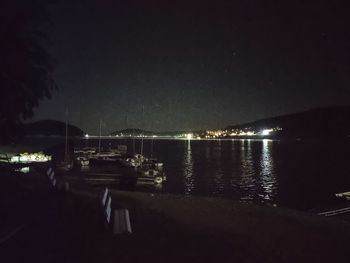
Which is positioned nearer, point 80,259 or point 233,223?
point 80,259

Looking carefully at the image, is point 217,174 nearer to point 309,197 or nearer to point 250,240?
point 309,197

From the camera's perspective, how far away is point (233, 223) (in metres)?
12.6

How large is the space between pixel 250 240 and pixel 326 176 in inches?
2661

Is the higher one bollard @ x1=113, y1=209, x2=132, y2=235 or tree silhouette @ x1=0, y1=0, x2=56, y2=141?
tree silhouette @ x1=0, y1=0, x2=56, y2=141

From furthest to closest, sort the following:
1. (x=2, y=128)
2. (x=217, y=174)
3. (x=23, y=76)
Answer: (x=217, y=174) < (x=2, y=128) < (x=23, y=76)

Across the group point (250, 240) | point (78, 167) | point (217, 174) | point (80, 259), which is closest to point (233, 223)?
point (250, 240)

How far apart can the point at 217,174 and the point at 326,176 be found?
2312cm

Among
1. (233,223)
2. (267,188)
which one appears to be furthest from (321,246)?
(267,188)

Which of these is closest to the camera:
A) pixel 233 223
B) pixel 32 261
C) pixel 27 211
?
pixel 32 261

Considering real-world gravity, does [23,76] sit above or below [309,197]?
above

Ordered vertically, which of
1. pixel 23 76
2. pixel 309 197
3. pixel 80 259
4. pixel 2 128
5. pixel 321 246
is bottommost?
pixel 309 197

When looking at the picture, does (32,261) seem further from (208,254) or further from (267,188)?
(267,188)

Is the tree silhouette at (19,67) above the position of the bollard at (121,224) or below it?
above

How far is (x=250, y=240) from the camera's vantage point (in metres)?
9.91
